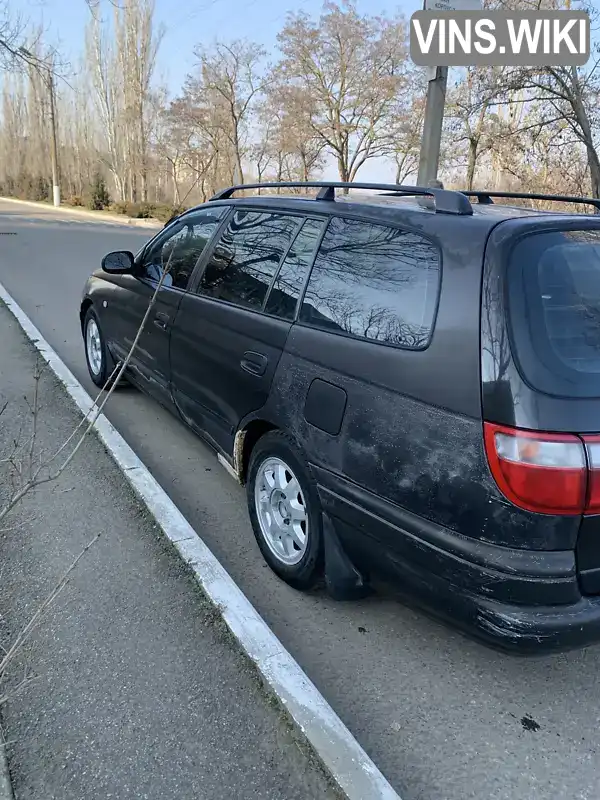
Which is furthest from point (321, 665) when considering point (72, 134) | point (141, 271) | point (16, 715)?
point (72, 134)

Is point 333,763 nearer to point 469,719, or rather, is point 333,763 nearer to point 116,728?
point 469,719

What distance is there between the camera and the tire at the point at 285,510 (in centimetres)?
279

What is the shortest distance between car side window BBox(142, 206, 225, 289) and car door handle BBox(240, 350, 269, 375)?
3.09 ft

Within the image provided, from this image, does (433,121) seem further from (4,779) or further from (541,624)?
(4,779)

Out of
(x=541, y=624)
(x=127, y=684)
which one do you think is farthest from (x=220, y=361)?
(x=541, y=624)

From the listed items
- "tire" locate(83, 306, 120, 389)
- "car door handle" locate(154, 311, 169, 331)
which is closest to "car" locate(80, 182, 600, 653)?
"car door handle" locate(154, 311, 169, 331)

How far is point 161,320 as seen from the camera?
4.18 meters

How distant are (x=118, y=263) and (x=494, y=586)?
3631 mm

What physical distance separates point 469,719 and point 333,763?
583 millimetres

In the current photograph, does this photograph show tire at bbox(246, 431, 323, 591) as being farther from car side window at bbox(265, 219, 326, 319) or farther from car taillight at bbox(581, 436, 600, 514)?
car taillight at bbox(581, 436, 600, 514)

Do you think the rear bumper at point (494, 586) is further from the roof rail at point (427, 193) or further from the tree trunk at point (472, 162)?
the tree trunk at point (472, 162)

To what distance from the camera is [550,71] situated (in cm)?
1418

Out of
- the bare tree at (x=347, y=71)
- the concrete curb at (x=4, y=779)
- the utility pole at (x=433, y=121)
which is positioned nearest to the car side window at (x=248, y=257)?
the concrete curb at (x=4, y=779)

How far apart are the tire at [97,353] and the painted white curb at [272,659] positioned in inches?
57.1
